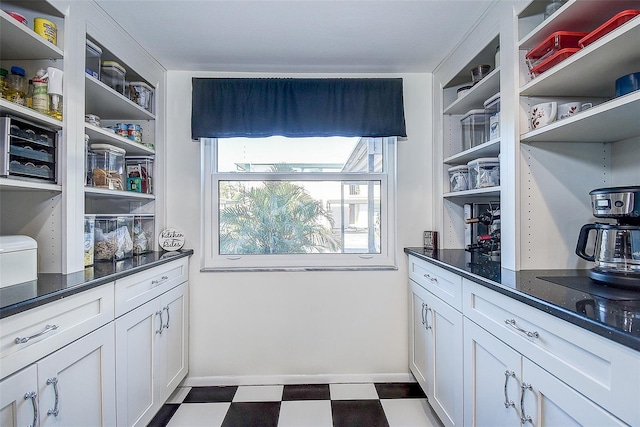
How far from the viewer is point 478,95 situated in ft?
6.45

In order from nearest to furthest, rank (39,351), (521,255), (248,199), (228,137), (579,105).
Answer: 1. (39,351)
2. (579,105)
3. (521,255)
4. (228,137)
5. (248,199)

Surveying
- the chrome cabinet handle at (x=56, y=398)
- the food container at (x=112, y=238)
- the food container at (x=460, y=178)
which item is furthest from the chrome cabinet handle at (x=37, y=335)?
the food container at (x=460, y=178)

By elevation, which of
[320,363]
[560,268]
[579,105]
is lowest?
[320,363]

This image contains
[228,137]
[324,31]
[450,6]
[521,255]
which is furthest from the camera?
[228,137]

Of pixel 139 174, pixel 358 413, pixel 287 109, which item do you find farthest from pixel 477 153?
pixel 139 174

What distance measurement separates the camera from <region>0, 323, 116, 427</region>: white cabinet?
37.4 inches

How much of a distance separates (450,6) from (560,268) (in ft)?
4.45

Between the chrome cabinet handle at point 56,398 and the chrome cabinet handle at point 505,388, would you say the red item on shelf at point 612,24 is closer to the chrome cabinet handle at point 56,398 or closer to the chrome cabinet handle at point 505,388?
the chrome cabinet handle at point 505,388

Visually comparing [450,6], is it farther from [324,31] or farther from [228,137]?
[228,137]

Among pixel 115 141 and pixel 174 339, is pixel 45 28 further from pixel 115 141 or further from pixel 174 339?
pixel 174 339

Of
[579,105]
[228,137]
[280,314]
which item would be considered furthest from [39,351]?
[579,105]

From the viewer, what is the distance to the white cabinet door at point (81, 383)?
1062 mm

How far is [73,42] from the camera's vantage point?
145 cm

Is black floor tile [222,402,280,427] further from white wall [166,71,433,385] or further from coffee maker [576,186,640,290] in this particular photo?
coffee maker [576,186,640,290]
